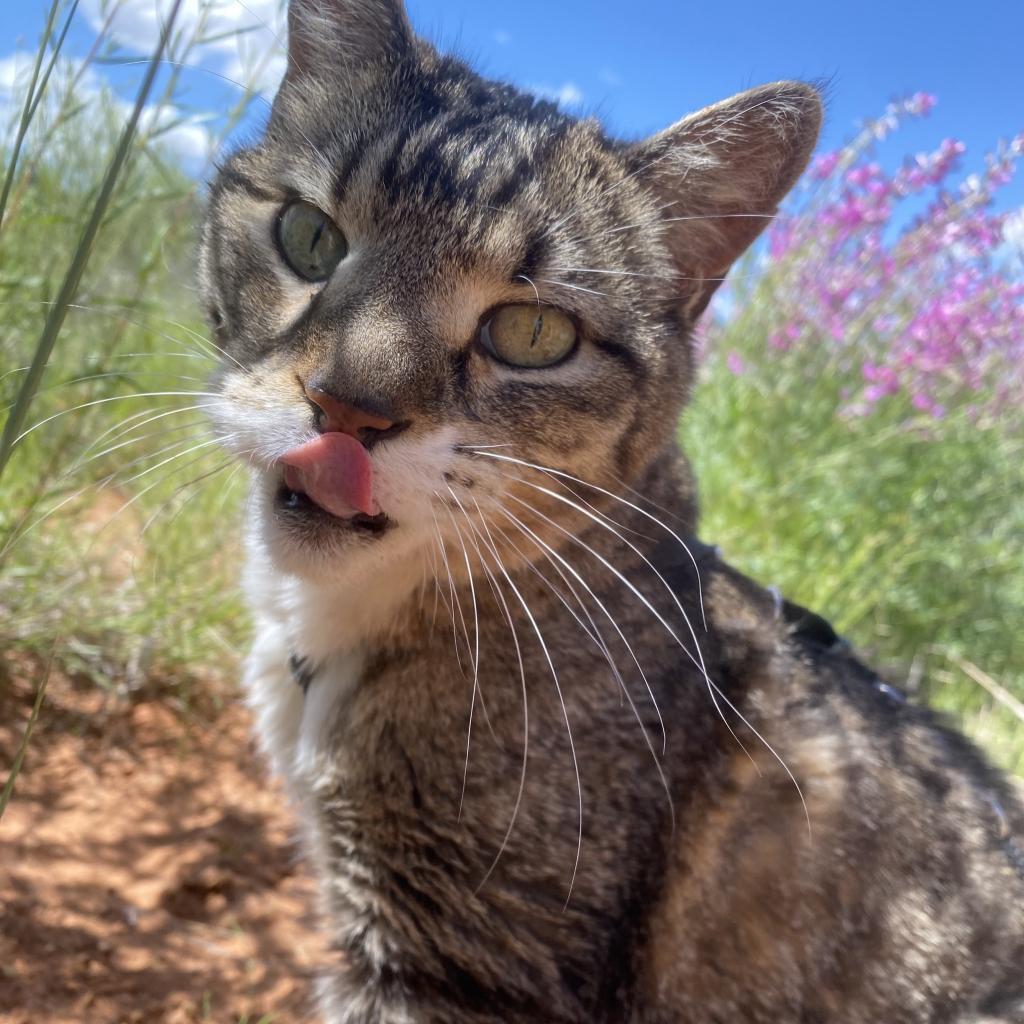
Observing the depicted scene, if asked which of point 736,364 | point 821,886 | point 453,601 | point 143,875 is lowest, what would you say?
point 143,875

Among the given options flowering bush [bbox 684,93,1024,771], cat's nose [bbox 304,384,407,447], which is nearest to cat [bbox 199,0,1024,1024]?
cat's nose [bbox 304,384,407,447]

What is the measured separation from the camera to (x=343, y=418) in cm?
141

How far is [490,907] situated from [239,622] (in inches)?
68.8

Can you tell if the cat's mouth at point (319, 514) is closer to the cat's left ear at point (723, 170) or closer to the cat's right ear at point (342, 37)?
the cat's left ear at point (723, 170)

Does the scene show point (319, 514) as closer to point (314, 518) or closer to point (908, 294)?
point (314, 518)

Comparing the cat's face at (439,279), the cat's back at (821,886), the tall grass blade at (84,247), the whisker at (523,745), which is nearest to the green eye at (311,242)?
the cat's face at (439,279)

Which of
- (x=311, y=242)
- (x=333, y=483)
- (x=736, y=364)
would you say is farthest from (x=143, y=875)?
(x=736, y=364)

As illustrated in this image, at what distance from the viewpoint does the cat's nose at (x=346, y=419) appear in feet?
4.61

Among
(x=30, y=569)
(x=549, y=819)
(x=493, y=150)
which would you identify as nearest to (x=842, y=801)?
(x=549, y=819)

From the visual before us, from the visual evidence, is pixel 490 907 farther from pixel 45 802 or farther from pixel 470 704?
pixel 45 802

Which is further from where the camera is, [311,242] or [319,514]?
[311,242]

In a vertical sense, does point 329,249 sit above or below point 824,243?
below

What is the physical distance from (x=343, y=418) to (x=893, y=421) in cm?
396

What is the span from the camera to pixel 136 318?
211 cm
